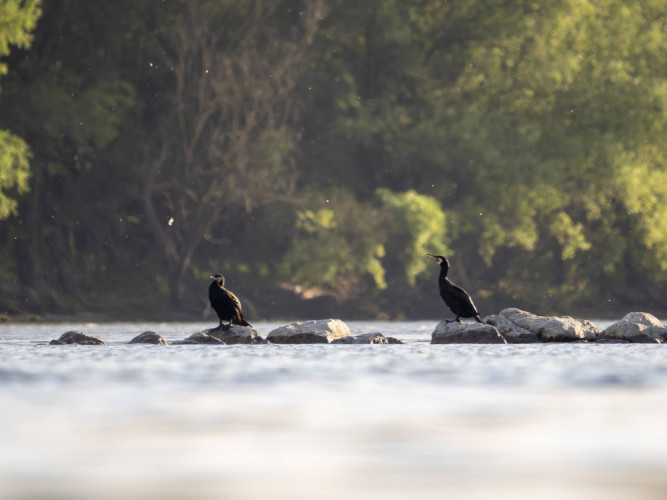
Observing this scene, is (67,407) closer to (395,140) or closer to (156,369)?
(156,369)

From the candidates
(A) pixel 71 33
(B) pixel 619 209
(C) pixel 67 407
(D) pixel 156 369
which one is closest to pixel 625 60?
(B) pixel 619 209

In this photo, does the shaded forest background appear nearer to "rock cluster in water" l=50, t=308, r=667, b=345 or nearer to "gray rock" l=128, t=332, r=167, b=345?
"gray rock" l=128, t=332, r=167, b=345

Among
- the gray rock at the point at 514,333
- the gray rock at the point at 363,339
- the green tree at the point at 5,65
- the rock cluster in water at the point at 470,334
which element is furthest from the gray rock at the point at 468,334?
the green tree at the point at 5,65

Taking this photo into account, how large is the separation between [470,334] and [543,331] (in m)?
1.66

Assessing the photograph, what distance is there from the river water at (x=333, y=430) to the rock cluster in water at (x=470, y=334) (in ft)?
21.1

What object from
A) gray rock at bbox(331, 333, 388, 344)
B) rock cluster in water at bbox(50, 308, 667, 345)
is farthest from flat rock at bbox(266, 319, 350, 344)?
gray rock at bbox(331, 333, 388, 344)

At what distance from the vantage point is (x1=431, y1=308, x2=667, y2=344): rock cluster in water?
2431 cm

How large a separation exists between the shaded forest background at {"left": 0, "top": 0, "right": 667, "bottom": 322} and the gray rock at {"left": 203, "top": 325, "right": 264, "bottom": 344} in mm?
21539

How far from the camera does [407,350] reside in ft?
72.4

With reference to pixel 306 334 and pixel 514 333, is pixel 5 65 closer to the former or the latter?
pixel 306 334

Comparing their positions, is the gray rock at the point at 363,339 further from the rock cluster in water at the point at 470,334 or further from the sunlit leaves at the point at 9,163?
the sunlit leaves at the point at 9,163

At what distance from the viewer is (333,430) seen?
10188mm

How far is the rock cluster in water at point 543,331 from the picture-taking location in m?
24.3

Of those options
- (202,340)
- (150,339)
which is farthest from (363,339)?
(150,339)
